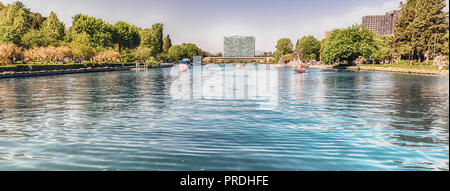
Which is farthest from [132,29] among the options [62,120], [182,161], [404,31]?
[182,161]

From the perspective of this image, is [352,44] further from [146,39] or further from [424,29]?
[146,39]

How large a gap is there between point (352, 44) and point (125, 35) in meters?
93.9

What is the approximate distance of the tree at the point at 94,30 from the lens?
4899 inches

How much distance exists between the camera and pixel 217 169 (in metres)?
10.4

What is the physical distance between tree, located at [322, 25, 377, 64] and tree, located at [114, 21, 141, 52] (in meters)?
86.2

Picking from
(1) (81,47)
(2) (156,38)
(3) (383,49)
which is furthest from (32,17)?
(3) (383,49)

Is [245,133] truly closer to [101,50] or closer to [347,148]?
[347,148]

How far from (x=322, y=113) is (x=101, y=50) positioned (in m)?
114

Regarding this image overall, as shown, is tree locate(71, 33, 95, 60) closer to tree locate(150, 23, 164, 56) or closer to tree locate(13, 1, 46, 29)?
tree locate(13, 1, 46, 29)

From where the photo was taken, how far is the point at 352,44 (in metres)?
115

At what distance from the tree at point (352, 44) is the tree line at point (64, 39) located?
7908cm

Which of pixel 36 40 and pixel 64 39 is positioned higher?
pixel 64 39

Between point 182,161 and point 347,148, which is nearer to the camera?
point 182,161

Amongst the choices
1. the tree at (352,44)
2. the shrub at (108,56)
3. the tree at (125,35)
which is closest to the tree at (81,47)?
the shrub at (108,56)
